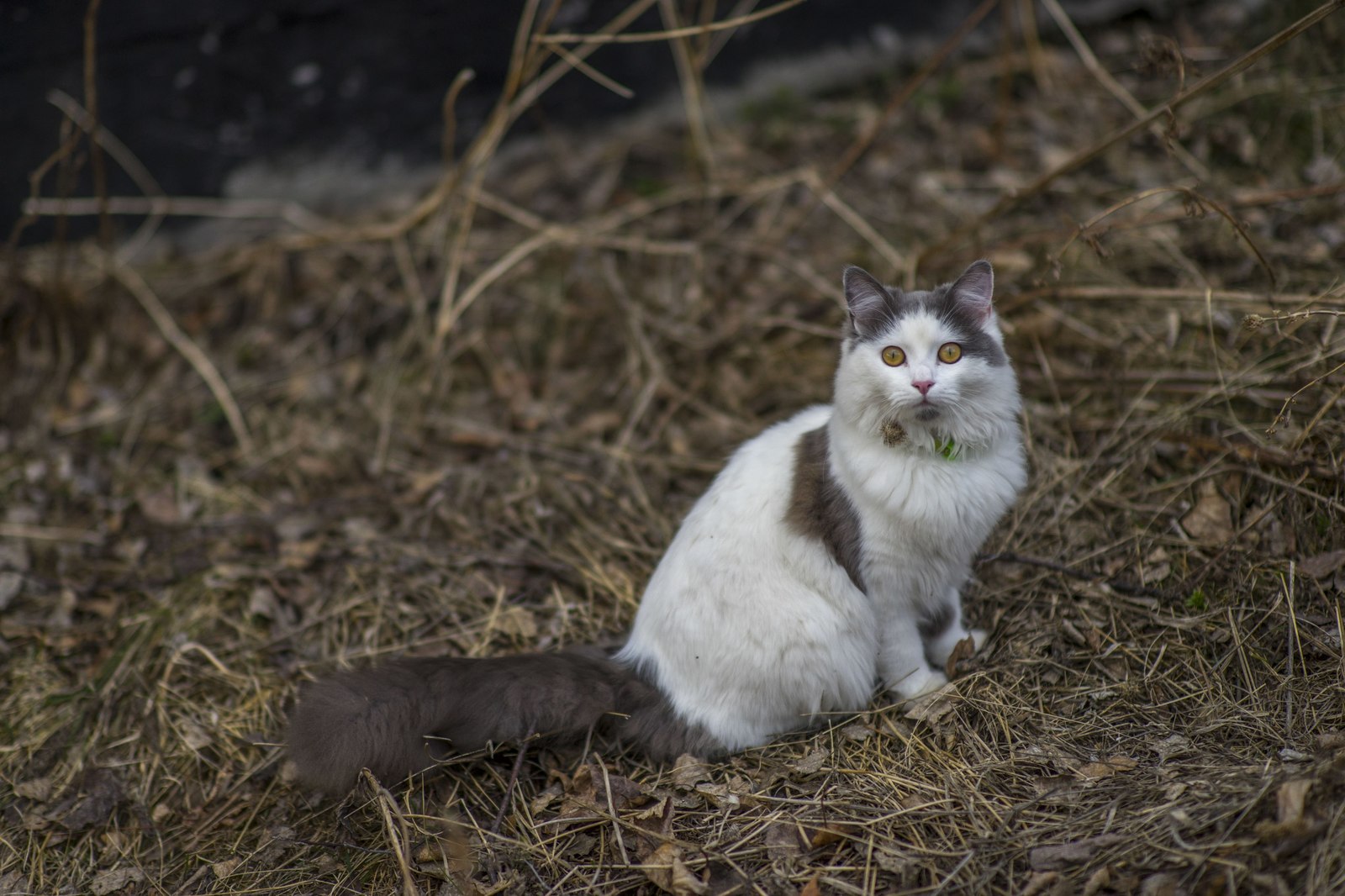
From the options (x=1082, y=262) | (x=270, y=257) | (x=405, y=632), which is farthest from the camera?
(x=270, y=257)

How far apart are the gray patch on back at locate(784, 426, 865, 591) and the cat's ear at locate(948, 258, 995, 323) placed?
0.66 m

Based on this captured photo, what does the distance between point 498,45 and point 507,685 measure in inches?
170

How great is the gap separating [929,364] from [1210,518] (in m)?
1.48

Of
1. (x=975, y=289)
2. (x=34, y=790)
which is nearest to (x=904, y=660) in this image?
(x=975, y=289)

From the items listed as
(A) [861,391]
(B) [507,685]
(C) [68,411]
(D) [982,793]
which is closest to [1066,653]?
(D) [982,793]

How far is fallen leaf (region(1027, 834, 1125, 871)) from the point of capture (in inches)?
92.7

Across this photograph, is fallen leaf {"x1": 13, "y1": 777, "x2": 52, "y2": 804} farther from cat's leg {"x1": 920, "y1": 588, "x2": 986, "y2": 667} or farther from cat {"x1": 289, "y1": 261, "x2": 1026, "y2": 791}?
cat's leg {"x1": 920, "y1": 588, "x2": 986, "y2": 667}

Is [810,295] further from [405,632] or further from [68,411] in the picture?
[68,411]

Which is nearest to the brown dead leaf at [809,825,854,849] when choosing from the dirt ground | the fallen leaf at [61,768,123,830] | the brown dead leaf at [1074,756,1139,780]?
the dirt ground

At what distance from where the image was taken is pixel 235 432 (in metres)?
4.73

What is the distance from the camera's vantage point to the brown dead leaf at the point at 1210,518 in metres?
3.32

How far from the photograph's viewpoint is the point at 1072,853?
2357 millimetres

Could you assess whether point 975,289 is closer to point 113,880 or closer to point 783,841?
point 783,841

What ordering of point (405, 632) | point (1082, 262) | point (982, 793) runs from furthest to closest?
point (1082, 262) < point (405, 632) < point (982, 793)
